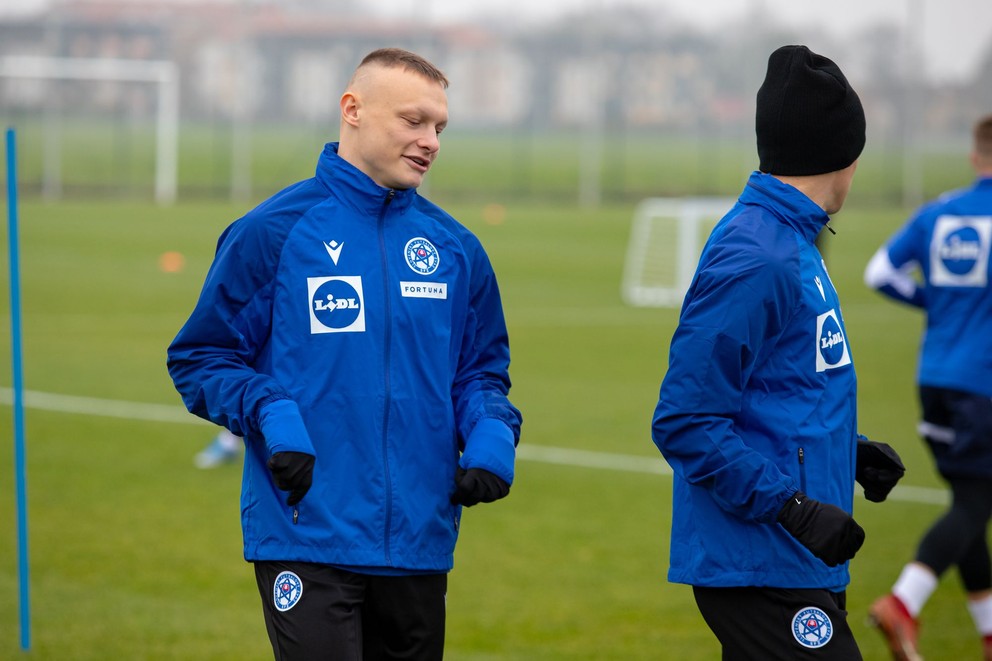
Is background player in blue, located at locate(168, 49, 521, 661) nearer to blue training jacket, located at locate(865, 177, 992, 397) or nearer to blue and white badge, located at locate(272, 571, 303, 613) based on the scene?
blue and white badge, located at locate(272, 571, 303, 613)

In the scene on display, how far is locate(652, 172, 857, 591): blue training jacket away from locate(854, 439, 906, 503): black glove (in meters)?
0.18

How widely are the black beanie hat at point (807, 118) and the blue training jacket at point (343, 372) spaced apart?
0.89m

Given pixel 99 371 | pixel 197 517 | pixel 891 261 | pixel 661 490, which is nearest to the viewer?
pixel 891 261

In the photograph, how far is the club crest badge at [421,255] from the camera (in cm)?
364

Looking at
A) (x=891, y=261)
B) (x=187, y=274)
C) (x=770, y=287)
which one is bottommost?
(x=187, y=274)

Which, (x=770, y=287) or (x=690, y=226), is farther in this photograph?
(x=690, y=226)

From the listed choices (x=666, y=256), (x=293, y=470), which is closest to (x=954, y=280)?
(x=293, y=470)

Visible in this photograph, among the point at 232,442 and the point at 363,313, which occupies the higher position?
the point at 363,313

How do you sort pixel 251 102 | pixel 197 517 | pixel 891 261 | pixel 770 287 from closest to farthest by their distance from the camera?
1. pixel 770 287
2. pixel 891 261
3. pixel 197 517
4. pixel 251 102

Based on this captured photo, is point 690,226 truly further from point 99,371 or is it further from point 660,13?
point 660,13

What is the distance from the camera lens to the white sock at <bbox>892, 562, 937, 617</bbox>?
5.95 metres

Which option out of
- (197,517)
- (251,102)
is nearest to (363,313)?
(197,517)

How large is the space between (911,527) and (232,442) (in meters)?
4.55

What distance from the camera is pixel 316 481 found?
351cm
